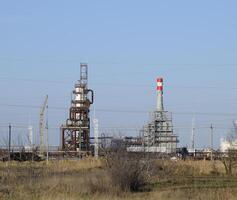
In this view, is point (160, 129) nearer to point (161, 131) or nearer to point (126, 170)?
point (161, 131)

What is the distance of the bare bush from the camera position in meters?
26.9

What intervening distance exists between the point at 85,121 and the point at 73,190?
55.7m

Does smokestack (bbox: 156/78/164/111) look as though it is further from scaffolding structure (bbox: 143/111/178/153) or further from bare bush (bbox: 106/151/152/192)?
bare bush (bbox: 106/151/152/192)

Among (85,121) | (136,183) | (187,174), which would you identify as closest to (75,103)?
(85,121)

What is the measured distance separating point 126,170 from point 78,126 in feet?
170

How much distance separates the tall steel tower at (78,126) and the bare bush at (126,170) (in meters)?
48.6

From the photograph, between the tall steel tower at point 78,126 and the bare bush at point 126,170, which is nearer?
the bare bush at point 126,170

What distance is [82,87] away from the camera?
271 ft

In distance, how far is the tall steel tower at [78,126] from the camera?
259 feet

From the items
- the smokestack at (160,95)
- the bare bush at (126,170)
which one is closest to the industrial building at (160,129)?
the smokestack at (160,95)

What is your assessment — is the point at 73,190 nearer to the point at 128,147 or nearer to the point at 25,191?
the point at 25,191

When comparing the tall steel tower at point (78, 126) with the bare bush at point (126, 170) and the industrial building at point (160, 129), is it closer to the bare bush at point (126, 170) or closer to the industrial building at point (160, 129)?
the industrial building at point (160, 129)

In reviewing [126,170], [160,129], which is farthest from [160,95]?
[126,170]

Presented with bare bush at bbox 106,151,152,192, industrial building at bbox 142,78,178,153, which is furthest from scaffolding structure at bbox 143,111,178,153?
bare bush at bbox 106,151,152,192
